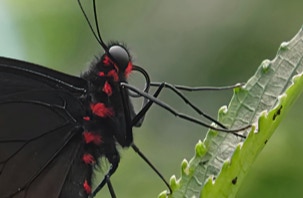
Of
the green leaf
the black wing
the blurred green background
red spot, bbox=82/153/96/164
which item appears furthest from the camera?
the blurred green background

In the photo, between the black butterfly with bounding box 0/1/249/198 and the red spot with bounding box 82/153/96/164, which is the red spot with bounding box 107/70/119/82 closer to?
the black butterfly with bounding box 0/1/249/198

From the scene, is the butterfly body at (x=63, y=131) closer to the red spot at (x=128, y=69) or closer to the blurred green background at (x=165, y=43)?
the red spot at (x=128, y=69)

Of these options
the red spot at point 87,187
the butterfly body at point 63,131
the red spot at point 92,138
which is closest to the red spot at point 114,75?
the butterfly body at point 63,131

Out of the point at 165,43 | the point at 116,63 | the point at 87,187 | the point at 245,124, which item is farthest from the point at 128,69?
the point at 165,43

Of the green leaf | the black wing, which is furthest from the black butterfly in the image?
the green leaf

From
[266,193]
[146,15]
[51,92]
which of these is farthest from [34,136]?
[146,15]

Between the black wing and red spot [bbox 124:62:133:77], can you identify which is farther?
red spot [bbox 124:62:133:77]

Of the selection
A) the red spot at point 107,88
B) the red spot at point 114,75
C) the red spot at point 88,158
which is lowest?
the red spot at point 88,158
